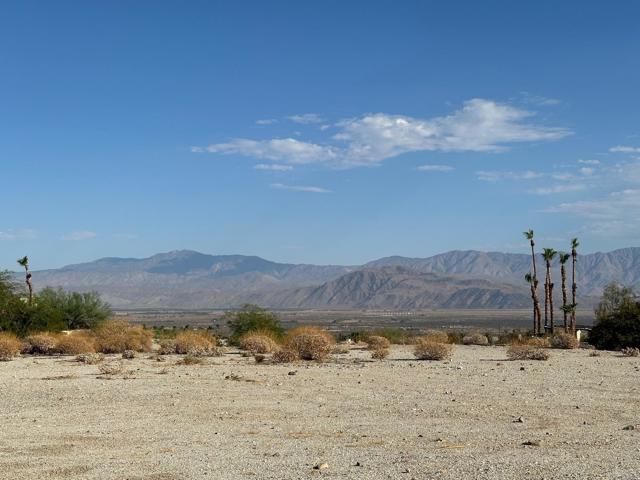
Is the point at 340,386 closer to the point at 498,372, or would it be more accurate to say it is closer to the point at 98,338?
the point at 498,372

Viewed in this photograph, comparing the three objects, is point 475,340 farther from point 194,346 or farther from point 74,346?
point 74,346

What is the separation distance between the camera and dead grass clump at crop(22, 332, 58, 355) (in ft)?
121

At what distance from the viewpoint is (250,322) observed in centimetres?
4750

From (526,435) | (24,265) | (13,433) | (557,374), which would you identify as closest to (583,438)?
(526,435)

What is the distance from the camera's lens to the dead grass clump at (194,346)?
35.9 metres

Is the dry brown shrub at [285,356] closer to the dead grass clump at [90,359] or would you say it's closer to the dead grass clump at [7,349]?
the dead grass clump at [90,359]

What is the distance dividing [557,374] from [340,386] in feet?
26.1

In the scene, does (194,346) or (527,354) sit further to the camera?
(194,346)

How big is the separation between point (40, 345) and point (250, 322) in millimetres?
14163

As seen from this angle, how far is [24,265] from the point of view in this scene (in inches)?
2960

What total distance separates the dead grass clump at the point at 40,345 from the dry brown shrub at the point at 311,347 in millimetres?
13086

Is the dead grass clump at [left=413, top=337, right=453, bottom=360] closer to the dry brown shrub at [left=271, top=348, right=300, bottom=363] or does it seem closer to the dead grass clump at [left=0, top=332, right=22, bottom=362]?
the dry brown shrub at [left=271, top=348, right=300, bottom=363]

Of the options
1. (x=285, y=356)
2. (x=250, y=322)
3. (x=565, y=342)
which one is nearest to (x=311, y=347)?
(x=285, y=356)

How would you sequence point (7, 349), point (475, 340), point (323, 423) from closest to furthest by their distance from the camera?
1. point (323, 423)
2. point (7, 349)
3. point (475, 340)
